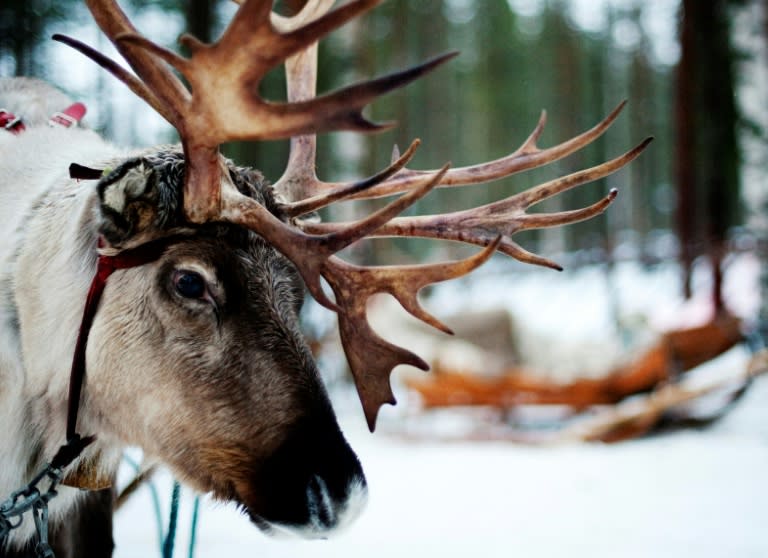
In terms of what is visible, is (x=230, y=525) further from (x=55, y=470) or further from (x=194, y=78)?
(x=194, y=78)

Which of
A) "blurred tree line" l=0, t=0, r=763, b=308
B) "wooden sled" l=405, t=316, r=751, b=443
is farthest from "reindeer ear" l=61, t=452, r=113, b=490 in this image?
"blurred tree line" l=0, t=0, r=763, b=308

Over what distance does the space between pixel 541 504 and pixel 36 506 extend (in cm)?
326

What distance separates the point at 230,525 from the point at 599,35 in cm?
3201

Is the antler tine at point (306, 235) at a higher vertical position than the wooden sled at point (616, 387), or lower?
higher

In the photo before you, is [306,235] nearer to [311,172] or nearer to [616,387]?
[311,172]

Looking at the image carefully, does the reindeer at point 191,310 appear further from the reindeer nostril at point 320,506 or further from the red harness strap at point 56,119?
the red harness strap at point 56,119

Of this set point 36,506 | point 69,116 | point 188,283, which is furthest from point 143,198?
point 69,116

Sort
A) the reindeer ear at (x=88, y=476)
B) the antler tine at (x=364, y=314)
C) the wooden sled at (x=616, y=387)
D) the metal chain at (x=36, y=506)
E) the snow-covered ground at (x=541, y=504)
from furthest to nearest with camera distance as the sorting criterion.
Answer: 1. the wooden sled at (x=616, y=387)
2. the snow-covered ground at (x=541, y=504)
3. the antler tine at (x=364, y=314)
4. the reindeer ear at (x=88, y=476)
5. the metal chain at (x=36, y=506)

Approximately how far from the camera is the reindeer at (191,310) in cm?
159

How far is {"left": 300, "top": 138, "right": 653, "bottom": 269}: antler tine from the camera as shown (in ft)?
7.16

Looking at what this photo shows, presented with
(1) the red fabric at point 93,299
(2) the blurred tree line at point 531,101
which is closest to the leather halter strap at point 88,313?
(1) the red fabric at point 93,299

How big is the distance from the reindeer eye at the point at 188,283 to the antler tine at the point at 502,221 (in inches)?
19.4

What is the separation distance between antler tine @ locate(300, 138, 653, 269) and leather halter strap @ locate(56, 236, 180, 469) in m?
0.54

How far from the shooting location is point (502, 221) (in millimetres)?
2314
